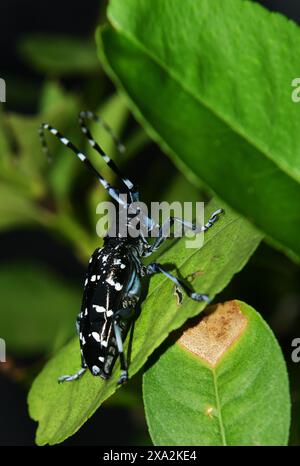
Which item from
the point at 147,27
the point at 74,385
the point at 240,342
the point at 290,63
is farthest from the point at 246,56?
the point at 74,385

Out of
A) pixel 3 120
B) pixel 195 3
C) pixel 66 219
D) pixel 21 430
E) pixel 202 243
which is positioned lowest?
pixel 21 430

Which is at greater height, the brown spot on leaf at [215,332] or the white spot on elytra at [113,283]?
the brown spot on leaf at [215,332]

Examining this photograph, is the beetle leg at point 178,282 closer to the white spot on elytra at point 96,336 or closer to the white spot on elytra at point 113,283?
the white spot on elytra at point 113,283

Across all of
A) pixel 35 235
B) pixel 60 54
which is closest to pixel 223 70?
pixel 60 54

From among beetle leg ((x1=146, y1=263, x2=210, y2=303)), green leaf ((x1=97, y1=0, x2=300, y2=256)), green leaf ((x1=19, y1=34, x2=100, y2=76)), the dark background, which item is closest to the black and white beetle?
beetle leg ((x1=146, y1=263, x2=210, y2=303))

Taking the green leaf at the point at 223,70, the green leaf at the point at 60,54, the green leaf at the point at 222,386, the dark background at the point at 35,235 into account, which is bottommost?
the dark background at the point at 35,235

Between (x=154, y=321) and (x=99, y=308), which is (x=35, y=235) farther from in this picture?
(x=154, y=321)

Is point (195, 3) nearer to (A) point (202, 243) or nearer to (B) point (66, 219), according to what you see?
(A) point (202, 243)

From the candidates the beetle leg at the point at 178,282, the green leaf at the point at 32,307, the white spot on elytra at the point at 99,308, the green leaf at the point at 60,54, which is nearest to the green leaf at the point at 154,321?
the beetle leg at the point at 178,282
